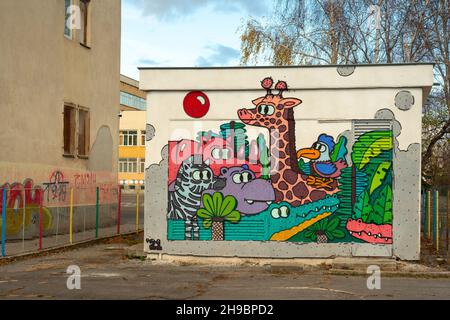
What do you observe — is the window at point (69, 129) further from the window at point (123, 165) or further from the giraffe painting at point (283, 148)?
the window at point (123, 165)

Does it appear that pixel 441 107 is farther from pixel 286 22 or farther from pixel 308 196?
pixel 308 196

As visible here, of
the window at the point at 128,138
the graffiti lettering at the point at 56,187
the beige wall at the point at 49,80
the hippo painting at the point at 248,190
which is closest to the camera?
the hippo painting at the point at 248,190

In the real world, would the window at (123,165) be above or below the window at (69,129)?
above

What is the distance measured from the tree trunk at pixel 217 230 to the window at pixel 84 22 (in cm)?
1090

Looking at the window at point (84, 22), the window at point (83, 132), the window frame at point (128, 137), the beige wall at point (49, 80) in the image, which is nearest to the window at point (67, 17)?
the beige wall at point (49, 80)

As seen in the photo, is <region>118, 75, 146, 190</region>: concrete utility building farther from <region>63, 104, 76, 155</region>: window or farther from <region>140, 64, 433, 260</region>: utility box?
<region>140, 64, 433, 260</region>: utility box

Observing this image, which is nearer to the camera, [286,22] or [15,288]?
[15,288]

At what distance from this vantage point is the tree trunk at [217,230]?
13.5 meters

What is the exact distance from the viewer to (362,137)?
1313 centimetres

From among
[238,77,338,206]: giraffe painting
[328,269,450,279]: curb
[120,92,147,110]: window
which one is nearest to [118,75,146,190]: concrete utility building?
[120,92,147,110]: window

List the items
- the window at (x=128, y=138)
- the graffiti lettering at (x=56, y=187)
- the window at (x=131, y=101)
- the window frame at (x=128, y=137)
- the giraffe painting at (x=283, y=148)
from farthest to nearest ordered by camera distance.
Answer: the window at (x=131, y=101), the window at (x=128, y=138), the window frame at (x=128, y=137), the graffiti lettering at (x=56, y=187), the giraffe painting at (x=283, y=148)

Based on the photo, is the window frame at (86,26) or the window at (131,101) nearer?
the window frame at (86,26)
